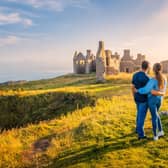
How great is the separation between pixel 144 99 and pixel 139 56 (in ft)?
164

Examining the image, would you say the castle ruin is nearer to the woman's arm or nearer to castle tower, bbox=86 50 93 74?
castle tower, bbox=86 50 93 74

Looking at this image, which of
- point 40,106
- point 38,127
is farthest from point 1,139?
point 40,106

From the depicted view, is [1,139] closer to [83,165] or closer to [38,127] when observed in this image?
[38,127]

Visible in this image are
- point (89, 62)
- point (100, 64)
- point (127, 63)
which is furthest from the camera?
A: point (89, 62)

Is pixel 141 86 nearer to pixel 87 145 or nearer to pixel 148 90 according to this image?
pixel 148 90

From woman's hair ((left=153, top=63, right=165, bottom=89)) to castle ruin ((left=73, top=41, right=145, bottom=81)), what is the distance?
1302 inches

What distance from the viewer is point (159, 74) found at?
943 centimetres

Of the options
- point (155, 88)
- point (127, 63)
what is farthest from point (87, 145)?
point (127, 63)

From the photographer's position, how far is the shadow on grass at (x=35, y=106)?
29.2 m

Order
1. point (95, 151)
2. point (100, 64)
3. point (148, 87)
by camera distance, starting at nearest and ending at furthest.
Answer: point (148, 87), point (95, 151), point (100, 64)

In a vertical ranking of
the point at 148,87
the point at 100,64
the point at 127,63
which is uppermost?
the point at 127,63

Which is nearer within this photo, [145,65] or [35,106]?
[145,65]

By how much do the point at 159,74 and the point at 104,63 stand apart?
3590 centimetres

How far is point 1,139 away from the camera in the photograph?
1234cm
